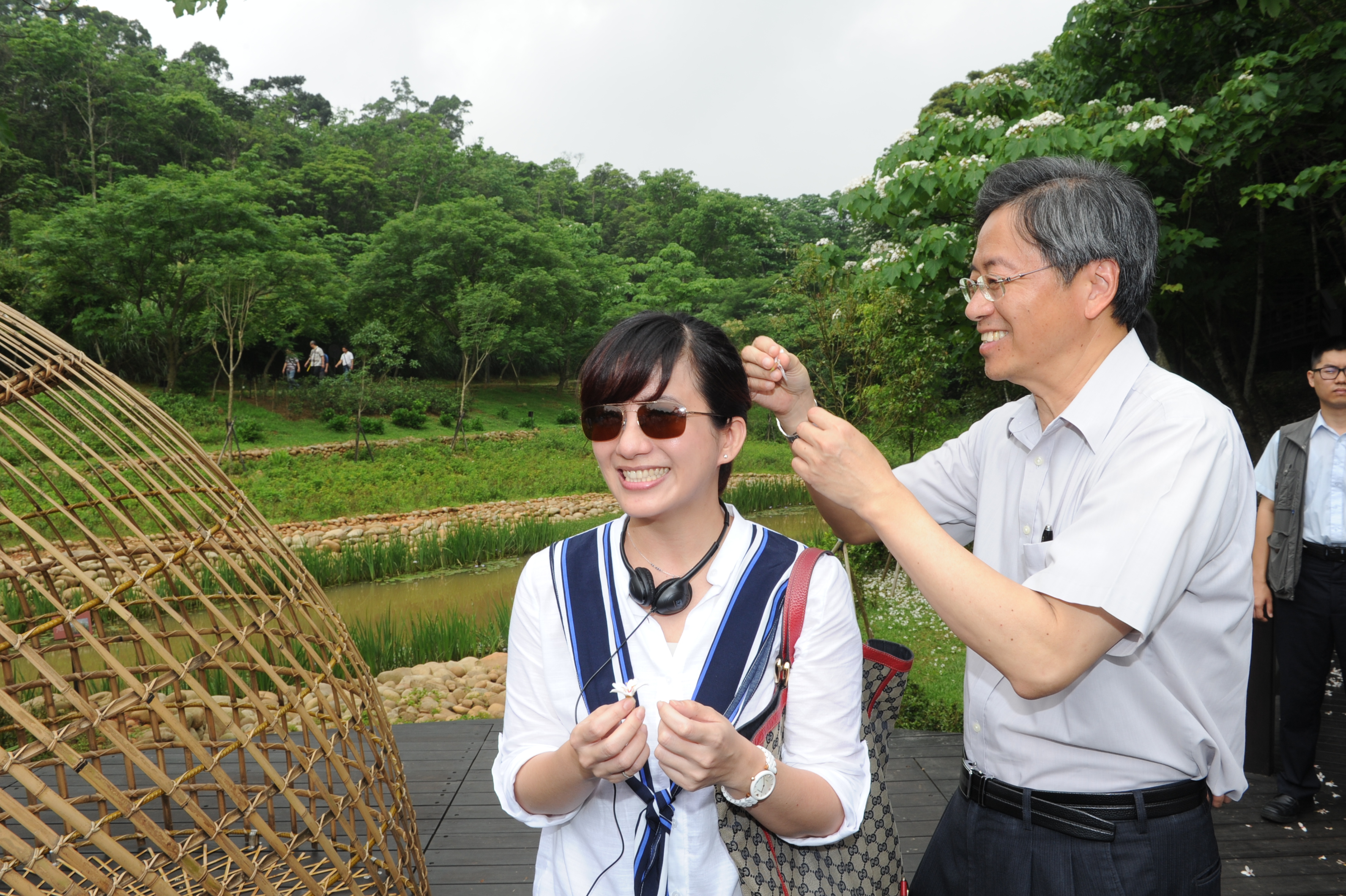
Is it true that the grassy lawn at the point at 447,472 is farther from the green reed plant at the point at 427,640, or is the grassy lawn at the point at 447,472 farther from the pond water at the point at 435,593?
the green reed plant at the point at 427,640

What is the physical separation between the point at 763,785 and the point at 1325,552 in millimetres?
3068

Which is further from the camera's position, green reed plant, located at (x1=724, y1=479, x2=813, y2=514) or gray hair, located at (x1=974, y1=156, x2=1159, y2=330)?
green reed plant, located at (x1=724, y1=479, x2=813, y2=514)

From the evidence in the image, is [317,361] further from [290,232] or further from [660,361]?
[660,361]

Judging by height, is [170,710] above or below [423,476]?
above

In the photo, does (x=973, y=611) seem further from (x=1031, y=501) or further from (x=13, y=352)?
(x=13, y=352)

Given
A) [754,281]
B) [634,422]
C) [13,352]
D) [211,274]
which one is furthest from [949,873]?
[754,281]

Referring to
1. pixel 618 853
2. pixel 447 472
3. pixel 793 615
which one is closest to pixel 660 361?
pixel 793 615

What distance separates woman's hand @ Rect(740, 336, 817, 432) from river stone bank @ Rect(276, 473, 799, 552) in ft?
29.4

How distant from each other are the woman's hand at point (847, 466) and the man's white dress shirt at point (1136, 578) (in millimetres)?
264

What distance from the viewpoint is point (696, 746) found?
1117 mm

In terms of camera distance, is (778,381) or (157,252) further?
(157,252)

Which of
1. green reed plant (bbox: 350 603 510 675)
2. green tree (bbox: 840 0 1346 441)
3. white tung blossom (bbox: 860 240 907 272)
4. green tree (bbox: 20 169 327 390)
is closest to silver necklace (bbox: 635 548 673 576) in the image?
green tree (bbox: 840 0 1346 441)

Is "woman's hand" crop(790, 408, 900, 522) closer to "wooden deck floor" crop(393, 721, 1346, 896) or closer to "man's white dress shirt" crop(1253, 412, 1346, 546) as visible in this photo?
"wooden deck floor" crop(393, 721, 1346, 896)

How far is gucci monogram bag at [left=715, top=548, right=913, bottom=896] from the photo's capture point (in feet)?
4.09
